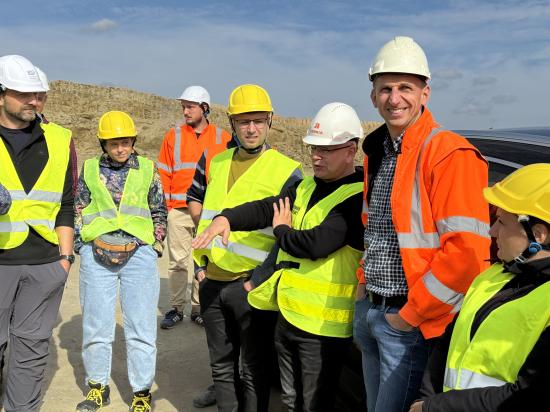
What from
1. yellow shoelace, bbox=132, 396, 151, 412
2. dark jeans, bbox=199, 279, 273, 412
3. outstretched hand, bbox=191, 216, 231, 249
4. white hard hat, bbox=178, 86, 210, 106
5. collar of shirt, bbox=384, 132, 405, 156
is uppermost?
white hard hat, bbox=178, 86, 210, 106

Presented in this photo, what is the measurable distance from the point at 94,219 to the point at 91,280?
449mm

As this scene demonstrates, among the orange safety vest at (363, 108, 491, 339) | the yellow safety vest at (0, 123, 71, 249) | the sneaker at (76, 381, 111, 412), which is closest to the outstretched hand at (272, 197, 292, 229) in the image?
the orange safety vest at (363, 108, 491, 339)

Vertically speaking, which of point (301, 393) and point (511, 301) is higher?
point (511, 301)

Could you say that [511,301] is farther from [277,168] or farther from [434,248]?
A: [277,168]

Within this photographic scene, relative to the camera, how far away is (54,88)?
1051 inches

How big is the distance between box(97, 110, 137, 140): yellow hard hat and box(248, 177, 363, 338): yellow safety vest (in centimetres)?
176

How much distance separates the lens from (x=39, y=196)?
3.87 metres

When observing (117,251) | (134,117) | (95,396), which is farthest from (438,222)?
(134,117)

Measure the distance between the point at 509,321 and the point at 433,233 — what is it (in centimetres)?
64

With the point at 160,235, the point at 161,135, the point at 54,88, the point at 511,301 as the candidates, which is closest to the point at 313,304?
the point at 511,301

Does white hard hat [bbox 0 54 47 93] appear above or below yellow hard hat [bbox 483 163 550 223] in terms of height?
above

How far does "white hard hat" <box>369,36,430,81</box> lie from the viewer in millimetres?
2557

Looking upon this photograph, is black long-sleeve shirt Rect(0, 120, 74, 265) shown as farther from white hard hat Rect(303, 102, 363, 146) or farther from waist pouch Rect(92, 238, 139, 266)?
white hard hat Rect(303, 102, 363, 146)

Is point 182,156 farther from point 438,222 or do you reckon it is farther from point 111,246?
point 438,222
